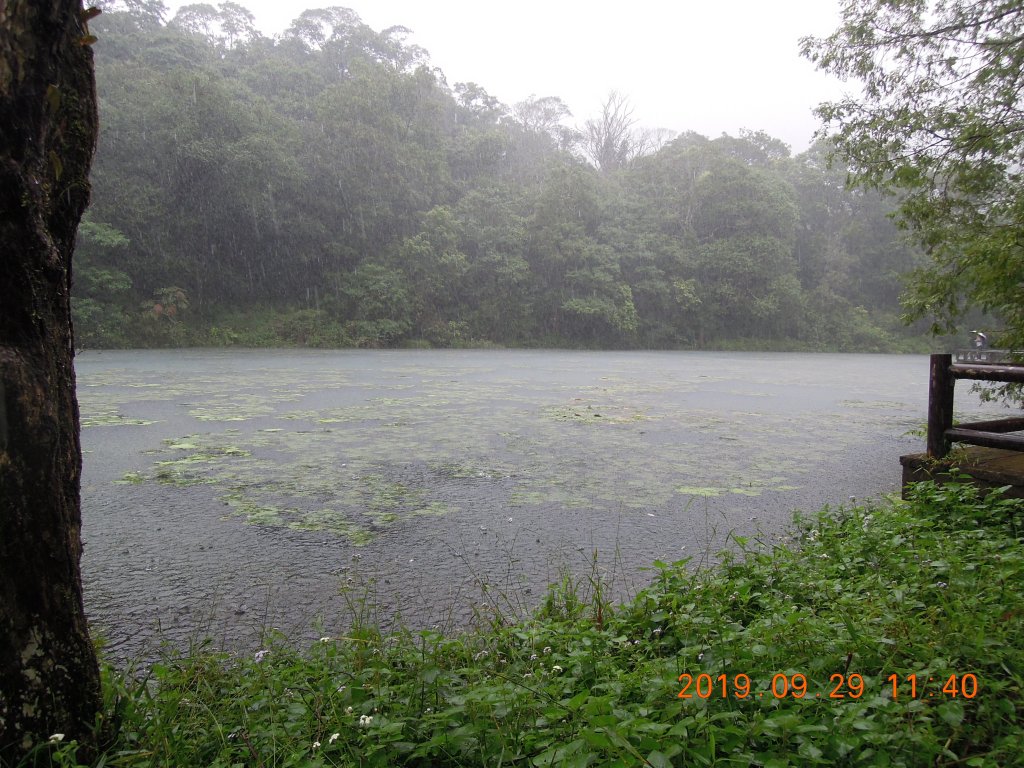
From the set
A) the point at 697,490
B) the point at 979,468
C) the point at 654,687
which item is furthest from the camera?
the point at 697,490

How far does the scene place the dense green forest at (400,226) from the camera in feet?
71.7

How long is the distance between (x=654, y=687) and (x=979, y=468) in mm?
2696

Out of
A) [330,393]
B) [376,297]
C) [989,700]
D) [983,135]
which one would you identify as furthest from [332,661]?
[376,297]

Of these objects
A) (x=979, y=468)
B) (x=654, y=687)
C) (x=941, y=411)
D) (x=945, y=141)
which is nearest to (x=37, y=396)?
(x=654, y=687)

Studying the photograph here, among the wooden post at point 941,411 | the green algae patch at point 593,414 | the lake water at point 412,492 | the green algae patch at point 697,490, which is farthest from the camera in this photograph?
the green algae patch at point 593,414

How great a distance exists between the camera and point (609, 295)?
2767cm

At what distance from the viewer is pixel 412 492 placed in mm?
4215

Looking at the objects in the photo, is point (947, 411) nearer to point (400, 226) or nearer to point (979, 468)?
point (979, 468)

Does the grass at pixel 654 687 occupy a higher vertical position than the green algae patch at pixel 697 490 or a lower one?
higher
